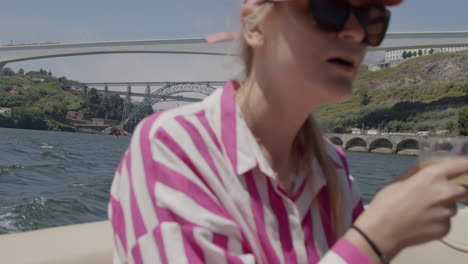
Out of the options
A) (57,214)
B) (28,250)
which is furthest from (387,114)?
(28,250)

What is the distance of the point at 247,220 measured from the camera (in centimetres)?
38

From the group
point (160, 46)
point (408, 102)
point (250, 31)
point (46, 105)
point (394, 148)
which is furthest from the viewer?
point (46, 105)

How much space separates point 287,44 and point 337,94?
6cm

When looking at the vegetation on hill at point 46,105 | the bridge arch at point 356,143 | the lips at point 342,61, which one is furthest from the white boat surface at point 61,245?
the vegetation on hill at point 46,105

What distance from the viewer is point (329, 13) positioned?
38 cm

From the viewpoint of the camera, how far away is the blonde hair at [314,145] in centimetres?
42

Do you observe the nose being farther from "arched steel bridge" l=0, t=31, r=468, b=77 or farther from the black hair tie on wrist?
"arched steel bridge" l=0, t=31, r=468, b=77

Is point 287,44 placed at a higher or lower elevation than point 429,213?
higher

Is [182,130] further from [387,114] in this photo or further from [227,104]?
[387,114]

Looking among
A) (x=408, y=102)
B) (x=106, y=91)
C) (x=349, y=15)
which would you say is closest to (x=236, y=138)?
(x=349, y=15)

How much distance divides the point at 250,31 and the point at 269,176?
0.14 metres

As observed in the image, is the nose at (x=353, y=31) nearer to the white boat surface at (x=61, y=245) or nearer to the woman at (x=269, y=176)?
the woman at (x=269, y=176)

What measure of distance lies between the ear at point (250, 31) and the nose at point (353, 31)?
3.0 inches

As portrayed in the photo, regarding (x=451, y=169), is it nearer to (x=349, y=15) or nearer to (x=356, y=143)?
(x=349, y=15)
